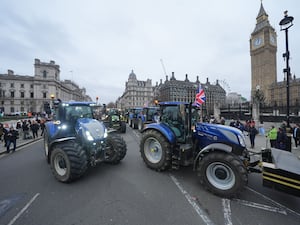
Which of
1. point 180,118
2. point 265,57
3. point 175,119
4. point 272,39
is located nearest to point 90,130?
point 175,119

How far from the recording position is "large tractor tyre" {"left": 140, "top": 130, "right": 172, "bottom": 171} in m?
4.76

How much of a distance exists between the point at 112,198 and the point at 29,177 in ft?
10.6

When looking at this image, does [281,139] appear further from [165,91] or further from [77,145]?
[165,91]

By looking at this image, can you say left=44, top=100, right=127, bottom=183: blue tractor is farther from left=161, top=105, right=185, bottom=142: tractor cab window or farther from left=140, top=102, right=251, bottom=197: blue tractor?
left=161, top=105, right=185, bottom=142: tractor cab window

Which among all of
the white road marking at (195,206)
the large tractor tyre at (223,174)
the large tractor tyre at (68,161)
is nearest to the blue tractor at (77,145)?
the large tractor tyre at (68,161)

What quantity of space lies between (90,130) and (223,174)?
4127mm

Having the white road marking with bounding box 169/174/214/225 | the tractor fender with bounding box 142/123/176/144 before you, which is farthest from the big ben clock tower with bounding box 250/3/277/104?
the white road marking with bounding box 169/174/214/225

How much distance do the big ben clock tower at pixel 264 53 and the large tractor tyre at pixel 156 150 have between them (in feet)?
247

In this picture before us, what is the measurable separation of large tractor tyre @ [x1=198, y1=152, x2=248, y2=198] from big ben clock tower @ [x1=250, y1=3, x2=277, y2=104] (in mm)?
75574

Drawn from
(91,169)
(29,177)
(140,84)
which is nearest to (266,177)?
(91,169)

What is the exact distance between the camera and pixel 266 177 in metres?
3.02

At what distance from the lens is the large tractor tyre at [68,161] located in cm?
396

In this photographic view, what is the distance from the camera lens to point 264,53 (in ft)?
208

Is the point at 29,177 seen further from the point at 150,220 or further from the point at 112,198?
the point at 150,220
